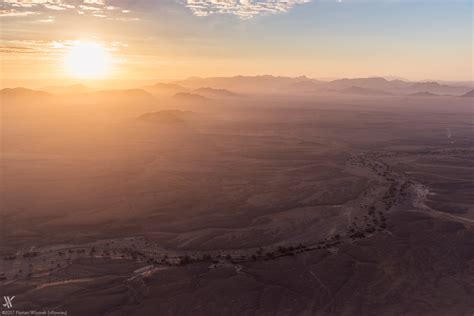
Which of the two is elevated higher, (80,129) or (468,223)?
(80,129)

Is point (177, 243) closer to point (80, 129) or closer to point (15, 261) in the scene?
point (15, 261)

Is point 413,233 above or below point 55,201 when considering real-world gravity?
below

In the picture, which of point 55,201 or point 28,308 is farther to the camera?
point 55,201

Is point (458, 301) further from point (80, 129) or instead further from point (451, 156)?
point (80, 129)

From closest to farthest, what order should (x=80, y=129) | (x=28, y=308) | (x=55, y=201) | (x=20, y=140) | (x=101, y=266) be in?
(x=28, y=308)
(x=101, y=266)
(x=55, y=201)
(x=20, y=140)
(x=80, y=129)

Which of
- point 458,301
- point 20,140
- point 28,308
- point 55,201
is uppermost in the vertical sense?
point 20,140

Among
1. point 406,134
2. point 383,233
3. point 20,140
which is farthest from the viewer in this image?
point 406,134

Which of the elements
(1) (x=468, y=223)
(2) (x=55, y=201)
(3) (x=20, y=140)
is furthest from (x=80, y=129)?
(1) (x=468, y=223)

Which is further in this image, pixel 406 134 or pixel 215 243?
pixel 406 134

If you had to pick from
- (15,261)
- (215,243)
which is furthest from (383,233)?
(15,261)
